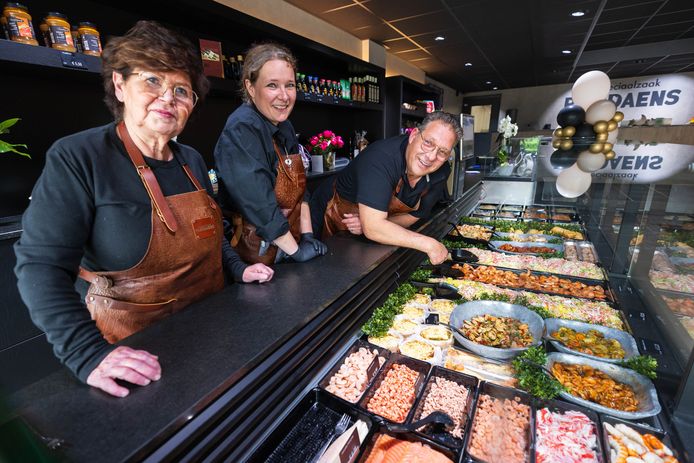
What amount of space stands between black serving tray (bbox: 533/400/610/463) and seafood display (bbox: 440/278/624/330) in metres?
0.68

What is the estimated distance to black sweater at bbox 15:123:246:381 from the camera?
2.90 feet

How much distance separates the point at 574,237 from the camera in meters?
3.10

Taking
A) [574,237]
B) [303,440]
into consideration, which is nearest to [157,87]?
[303,440]

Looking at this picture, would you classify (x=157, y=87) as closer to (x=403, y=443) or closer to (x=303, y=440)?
(x=303, y=440)

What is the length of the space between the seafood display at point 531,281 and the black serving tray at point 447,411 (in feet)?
3.31

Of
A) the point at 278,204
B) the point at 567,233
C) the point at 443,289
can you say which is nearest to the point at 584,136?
the point at 567,233

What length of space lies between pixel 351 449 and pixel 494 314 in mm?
1114

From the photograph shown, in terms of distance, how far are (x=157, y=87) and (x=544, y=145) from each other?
13.2 ft

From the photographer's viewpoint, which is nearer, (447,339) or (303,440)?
(303,440)

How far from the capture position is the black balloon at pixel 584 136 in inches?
105

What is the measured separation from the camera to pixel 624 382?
131 cm

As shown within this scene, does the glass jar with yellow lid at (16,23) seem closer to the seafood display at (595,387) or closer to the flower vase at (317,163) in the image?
the flower vase at (317,163)

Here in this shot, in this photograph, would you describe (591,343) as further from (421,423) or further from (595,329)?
(421,423)

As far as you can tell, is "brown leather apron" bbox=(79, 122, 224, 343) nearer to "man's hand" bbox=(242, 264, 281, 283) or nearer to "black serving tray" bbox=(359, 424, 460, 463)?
"man's hand" bbox=(242, 264, 281, 283)
